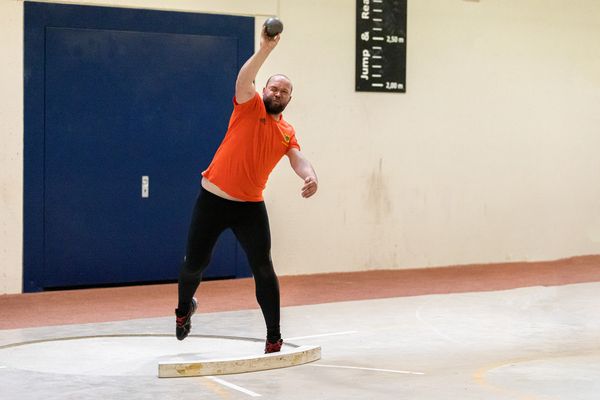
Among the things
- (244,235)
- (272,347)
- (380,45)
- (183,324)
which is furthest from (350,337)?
(380,45)

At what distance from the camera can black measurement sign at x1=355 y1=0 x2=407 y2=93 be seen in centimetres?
1144

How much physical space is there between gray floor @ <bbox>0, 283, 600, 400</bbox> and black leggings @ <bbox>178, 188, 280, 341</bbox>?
1.61 feet

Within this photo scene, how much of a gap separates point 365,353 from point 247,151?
1.64 meters

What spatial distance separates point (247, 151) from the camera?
633 cm

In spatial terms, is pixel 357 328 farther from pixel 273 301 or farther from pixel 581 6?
pixel 581 6

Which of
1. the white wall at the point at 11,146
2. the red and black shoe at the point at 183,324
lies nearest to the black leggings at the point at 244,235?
the red and black shoe at the point at 183,324

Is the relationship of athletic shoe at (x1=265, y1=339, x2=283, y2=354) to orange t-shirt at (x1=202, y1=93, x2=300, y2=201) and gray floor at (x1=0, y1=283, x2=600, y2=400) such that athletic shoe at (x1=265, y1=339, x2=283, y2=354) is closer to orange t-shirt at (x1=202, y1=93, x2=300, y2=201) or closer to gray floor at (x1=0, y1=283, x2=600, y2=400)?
gray floor at (x1=0, y1=283, x2=600, y2=400)

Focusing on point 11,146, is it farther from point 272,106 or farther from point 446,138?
point 446,138

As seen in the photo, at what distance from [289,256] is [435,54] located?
113 inches

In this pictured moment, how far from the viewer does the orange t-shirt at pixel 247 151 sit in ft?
20.7

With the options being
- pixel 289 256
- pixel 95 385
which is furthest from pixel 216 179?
pixel 289 256

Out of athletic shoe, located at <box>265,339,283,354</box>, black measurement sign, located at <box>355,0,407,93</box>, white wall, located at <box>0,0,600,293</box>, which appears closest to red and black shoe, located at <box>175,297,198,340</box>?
athletic shoe, located at <box>265,339,283,354</box>

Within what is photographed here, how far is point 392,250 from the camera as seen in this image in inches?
466

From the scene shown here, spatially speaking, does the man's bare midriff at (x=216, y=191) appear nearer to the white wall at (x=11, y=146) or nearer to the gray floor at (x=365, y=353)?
the gray floor at (x=365, y=353)
